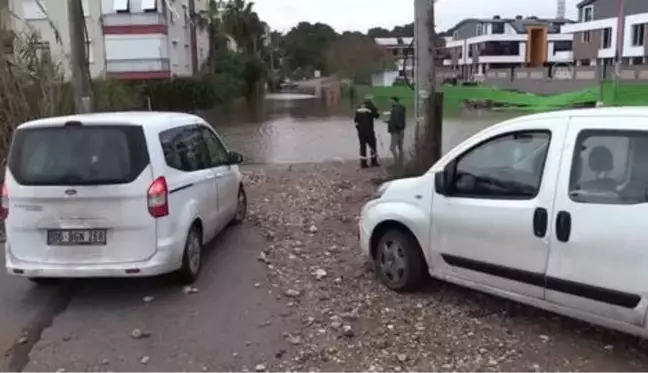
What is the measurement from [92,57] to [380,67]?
83.7ft

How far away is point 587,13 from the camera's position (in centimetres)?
7069

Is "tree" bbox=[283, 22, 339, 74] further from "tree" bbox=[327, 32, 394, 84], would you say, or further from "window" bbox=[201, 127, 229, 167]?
"window" bbox=[201, 127, 229, 167]

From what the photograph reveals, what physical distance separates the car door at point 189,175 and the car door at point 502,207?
2321mm

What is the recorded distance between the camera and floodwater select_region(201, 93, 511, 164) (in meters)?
18.1

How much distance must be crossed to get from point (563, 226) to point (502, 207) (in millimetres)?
547

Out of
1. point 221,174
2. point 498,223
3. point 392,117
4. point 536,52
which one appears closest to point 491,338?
point 498,223

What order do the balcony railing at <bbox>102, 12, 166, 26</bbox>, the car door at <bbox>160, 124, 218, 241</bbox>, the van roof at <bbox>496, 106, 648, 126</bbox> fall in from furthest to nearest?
the balcony railing at <bbox>102, 12, 166, 26</bbox>, the car door at <bbox>160, 124, 218, 241</bbox>, the van roof at <bbox>496, 106, 648, 126</bbox>

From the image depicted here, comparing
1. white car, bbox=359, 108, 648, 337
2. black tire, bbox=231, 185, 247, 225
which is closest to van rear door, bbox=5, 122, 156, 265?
white car, bbox=359, 108, 648, 337

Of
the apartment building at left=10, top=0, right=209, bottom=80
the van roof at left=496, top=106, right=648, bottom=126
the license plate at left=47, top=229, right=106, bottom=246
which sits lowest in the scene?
the license plate at left=47, top=229, right=106, bottom=246

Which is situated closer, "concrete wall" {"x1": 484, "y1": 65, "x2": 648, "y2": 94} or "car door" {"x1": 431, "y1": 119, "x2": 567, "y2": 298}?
"car door" {"x1": 431, "y1": 119, "x2": 567, "y2": 298}

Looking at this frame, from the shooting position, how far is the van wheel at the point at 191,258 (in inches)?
247

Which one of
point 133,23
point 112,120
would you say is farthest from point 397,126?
point 133,23

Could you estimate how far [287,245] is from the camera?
784cm

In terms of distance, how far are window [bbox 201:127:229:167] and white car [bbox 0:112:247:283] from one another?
1.60 meters
